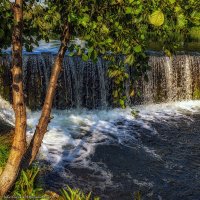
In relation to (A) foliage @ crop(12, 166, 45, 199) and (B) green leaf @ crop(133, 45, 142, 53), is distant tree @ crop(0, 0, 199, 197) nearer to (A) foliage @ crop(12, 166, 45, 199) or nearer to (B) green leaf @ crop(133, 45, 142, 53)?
(B) green leaf @ crop(133, 45, 142, 53)

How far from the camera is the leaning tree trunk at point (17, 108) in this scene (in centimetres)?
511

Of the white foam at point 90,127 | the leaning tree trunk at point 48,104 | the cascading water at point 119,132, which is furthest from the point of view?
the white foam at point 90,127

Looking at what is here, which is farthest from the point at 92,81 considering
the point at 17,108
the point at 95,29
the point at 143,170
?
the point at 95,29

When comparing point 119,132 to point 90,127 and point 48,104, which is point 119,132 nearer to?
point 90,127

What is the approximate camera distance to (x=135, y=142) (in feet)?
46.6

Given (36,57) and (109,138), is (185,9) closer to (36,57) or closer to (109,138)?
(109,138)

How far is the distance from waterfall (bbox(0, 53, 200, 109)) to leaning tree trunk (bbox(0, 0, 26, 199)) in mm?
10945

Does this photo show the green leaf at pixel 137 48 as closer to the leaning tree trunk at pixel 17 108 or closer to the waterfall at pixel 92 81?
the leaning tree trunk at pixel 17 108

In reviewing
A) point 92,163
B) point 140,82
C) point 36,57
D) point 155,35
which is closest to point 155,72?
point 140,82

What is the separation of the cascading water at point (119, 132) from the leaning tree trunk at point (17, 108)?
272cm

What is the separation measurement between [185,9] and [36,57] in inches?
567

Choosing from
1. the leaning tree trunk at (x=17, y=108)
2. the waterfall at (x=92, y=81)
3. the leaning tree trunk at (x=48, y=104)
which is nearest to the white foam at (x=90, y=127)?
the waterfall at (x=92, y=81)

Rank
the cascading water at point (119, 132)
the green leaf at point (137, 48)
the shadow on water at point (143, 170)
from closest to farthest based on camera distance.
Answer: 1. the green leaf at point (137, 48)
2. the shadow on water at point (143, 170)
3. the cascading water at point (119, 132)

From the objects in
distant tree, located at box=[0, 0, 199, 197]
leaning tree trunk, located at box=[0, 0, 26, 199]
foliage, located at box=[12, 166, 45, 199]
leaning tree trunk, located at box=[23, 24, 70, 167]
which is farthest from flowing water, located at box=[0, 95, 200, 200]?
distant tree, located at box=[0, 0, 199, 197]
